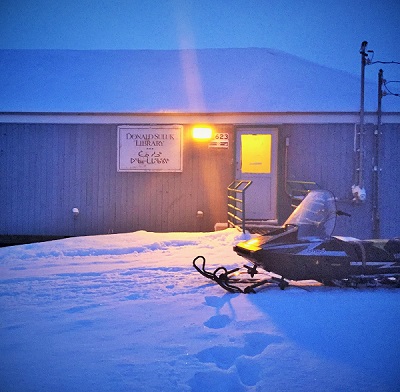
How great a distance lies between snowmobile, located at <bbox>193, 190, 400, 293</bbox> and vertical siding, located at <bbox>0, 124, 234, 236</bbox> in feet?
18.1

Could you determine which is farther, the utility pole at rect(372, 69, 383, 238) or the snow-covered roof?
the snow-covered roof

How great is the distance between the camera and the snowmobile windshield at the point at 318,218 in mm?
4758

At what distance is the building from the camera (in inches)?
389

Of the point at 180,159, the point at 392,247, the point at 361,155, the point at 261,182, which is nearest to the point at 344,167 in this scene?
the point at 361,155

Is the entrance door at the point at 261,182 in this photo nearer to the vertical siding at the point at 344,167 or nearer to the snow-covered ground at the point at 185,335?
→ the vertical siding at the point at 344,167

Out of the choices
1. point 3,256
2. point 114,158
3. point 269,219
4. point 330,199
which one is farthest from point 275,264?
point 114,158

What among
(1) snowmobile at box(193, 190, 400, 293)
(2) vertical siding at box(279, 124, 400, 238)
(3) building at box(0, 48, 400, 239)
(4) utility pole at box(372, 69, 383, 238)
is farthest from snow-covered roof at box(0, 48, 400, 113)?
(1) snowmobile at box(193, 190, 400, 293)

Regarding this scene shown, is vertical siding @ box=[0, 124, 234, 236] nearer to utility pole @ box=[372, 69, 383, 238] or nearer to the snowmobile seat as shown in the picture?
utility pole @ box=[372, 69, 383, 238]

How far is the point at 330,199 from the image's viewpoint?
4.86 metres

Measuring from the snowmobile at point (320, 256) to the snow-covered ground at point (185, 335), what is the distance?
0.17 metres

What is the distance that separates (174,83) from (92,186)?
4.00 meters

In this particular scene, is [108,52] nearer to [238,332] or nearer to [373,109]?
[373,109]

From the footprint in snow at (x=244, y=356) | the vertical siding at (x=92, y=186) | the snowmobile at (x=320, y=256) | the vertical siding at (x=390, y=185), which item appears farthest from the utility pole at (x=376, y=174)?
the footprint in snow at (x=244, y=356)

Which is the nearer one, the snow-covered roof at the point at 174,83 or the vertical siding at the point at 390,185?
the vertical siding at the point at 390,185
